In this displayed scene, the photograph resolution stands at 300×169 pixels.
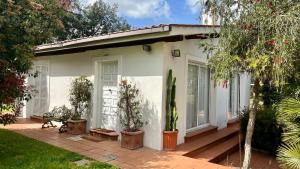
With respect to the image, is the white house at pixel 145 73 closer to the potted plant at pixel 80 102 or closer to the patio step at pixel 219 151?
the potted plant at pixel 80 102

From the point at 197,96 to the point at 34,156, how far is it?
21.8 feet

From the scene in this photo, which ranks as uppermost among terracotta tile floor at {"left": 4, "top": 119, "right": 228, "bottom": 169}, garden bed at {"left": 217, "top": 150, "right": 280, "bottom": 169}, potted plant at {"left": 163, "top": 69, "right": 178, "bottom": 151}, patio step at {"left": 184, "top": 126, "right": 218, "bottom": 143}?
potted plant at {"left": 163, "top": 69, "right": 178, "bottom": 151}

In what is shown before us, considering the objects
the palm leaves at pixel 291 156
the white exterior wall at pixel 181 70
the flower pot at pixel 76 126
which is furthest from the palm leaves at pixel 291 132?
the flower pot at pixel 76 126

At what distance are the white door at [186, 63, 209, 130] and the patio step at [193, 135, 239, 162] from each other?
1.34m

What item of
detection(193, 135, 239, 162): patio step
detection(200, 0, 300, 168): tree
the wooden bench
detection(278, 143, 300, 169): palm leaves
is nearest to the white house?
the wooden bench

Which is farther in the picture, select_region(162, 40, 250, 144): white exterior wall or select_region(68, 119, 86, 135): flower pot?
select_region(68, 119, 86, 135): flower pot

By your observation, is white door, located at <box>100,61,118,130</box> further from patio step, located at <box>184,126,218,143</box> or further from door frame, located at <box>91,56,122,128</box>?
patio step, located at <box>184,126,218,143</box>

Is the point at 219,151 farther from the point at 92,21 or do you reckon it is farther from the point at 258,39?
the point at 92,21

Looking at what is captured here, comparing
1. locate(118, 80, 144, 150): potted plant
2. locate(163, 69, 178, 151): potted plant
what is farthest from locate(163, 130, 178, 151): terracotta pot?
locate(118, 80, 144, 150): potted plant

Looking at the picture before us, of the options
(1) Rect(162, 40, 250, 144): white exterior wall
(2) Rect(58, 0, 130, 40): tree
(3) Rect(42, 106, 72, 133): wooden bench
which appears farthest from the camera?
(2) Rect(58, 0, 130, 40): tree

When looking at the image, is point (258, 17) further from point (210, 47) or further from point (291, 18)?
point (210, 47)

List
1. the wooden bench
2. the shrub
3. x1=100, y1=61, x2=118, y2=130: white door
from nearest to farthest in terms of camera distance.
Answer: the shrub, x1=100, y1=61, x2=118, y2=130: white door, the wooden bench

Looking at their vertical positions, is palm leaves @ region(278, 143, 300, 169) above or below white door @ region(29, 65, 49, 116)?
below

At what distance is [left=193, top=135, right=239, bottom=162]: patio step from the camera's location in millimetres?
9477
